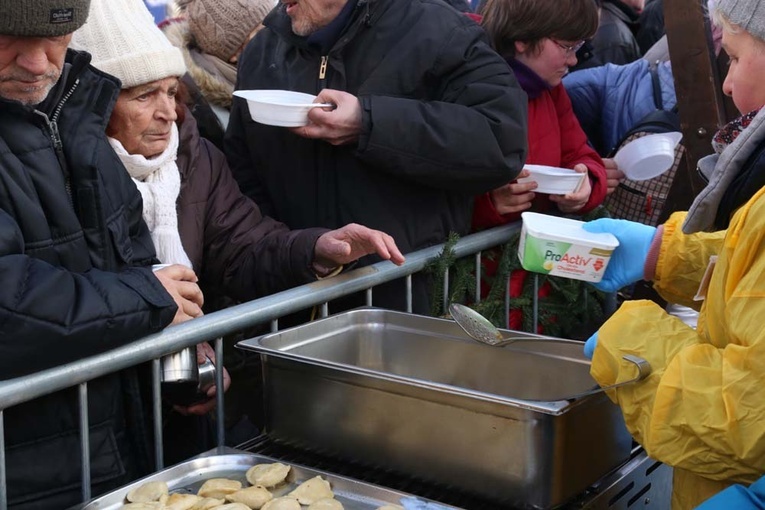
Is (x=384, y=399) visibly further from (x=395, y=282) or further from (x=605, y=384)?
(x=395, y=282)

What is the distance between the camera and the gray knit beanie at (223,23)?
3.77 metres

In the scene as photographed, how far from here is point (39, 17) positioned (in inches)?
75.9

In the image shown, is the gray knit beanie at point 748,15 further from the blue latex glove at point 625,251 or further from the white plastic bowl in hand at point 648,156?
the white plastic bowl in hand at point 648,156

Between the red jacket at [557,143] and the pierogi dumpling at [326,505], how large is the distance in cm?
183

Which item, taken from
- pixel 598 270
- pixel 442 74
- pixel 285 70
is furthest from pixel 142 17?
pixel 598 270

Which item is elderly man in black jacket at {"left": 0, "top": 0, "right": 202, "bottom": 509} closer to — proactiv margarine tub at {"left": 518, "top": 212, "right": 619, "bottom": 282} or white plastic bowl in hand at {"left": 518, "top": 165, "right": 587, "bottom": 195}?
proactiv margarine tub at {"left": 518, "top": 212, "right": 619, "bottom": 282}

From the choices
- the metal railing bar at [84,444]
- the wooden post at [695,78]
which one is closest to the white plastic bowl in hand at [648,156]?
the wooden post at [695,78]

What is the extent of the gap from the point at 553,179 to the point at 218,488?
1.77m

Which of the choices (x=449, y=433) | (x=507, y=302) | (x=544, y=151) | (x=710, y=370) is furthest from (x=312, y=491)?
(x=544, y=151)

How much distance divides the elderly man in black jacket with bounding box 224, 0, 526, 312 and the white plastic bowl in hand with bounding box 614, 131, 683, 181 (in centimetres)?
94

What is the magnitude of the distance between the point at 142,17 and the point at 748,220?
1.65m

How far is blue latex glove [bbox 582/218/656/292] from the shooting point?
2447 mm

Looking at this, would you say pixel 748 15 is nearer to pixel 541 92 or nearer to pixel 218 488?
pixel 218 488

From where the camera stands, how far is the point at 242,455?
196 centimetres
